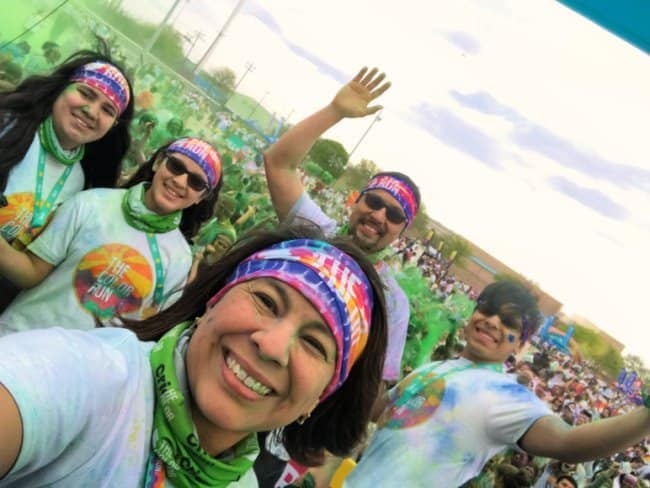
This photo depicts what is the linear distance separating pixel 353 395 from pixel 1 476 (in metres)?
0.82

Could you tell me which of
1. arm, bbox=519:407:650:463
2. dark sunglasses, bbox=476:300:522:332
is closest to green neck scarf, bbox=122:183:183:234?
dark sunglasses, bbox=476:300:522:332

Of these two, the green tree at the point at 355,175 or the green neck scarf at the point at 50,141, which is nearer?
the green neck scarf at the point at 50,141

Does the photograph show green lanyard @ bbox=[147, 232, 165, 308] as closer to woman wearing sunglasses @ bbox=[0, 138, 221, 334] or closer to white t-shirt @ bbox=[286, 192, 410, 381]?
woman wearing sunglasses @ bbox=[0, 138, 221, 334]

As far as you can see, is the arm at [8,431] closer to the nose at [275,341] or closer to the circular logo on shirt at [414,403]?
the nose at [275,341]

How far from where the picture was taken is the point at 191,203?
243 centimetres

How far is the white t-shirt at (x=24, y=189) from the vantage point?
2.14 metres

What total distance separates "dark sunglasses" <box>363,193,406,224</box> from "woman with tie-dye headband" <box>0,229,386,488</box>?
4.10 feet

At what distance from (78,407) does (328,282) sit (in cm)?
52

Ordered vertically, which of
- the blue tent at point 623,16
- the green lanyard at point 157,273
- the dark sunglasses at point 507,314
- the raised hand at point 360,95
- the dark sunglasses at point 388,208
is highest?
the blue tent at point 623,16

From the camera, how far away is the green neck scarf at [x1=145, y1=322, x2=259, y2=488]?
0.88 m

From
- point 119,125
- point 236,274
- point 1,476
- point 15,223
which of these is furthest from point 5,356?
point 119,125

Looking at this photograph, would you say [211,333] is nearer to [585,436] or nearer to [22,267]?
→ [22,267]

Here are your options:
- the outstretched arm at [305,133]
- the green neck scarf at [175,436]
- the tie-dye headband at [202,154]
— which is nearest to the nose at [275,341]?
the green neck scarf at [175,436]

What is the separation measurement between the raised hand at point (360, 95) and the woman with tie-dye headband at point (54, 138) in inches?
43.3
